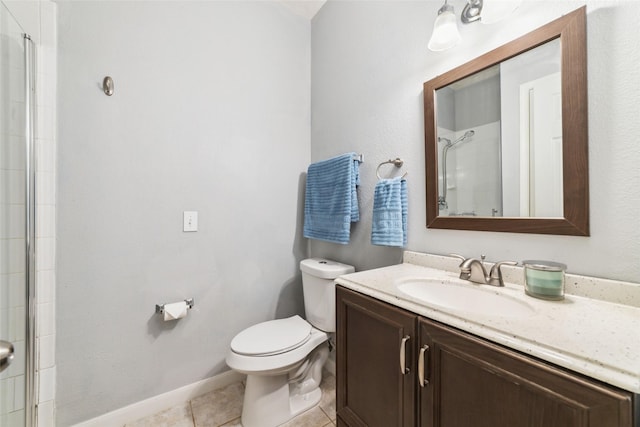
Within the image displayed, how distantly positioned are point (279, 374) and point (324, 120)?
1.62 m

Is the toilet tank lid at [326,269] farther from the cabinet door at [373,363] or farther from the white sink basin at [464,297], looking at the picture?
the white sink basin at [464,297]

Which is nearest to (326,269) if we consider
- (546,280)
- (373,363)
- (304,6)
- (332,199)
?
(332,199)

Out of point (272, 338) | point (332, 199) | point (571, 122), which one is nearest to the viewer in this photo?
point (571, 122)

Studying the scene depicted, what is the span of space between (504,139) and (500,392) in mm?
851

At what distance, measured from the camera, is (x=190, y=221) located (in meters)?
1.46

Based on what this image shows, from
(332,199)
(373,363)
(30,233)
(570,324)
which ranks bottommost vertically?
(373,363)

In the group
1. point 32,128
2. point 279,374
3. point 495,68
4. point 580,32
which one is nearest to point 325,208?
point 279,374

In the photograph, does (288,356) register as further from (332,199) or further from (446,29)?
(446,29)

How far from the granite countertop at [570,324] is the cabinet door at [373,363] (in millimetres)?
60

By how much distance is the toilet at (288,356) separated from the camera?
47.0 inches

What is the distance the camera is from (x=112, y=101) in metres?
1.26

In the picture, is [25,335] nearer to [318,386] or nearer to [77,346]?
[77,346]

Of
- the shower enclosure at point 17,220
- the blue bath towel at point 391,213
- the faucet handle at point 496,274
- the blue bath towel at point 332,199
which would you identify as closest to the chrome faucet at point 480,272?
the faucet handle at point 496,274

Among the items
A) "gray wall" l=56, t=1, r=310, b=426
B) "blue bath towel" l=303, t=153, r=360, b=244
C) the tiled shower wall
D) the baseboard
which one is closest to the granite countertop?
"blue bath towel" l=303, t=153, r=360, b=244
